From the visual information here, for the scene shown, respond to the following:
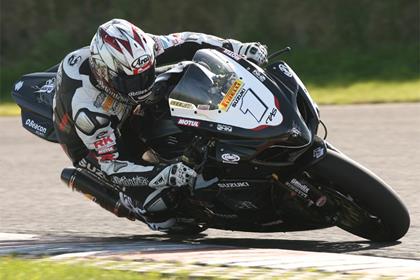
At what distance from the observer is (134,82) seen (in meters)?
5.58

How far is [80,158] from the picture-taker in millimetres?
6059

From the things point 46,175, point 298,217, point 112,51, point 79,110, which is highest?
point 112,51

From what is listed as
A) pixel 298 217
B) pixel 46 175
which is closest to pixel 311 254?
pixel 298 217

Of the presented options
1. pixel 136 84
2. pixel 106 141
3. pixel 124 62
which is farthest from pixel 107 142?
pixel 124 62

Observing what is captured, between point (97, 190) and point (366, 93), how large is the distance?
23.9 feet

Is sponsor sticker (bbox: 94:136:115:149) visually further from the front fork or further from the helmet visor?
the front fork

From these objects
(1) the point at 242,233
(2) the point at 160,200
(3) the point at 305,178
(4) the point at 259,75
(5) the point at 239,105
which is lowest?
(1) the point at 242,233

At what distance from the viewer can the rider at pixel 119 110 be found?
557 cm

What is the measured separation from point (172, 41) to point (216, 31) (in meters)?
11.5

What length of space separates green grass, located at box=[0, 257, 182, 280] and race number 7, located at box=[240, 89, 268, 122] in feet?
3.53

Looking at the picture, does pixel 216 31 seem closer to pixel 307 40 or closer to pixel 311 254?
pixel 307 40

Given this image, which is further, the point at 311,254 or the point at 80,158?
Result: the point at 80,158

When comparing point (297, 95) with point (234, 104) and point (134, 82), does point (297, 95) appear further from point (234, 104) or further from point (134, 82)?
point (134, 82)

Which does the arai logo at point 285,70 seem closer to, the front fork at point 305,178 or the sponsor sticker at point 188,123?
the front fork at point 305,178
